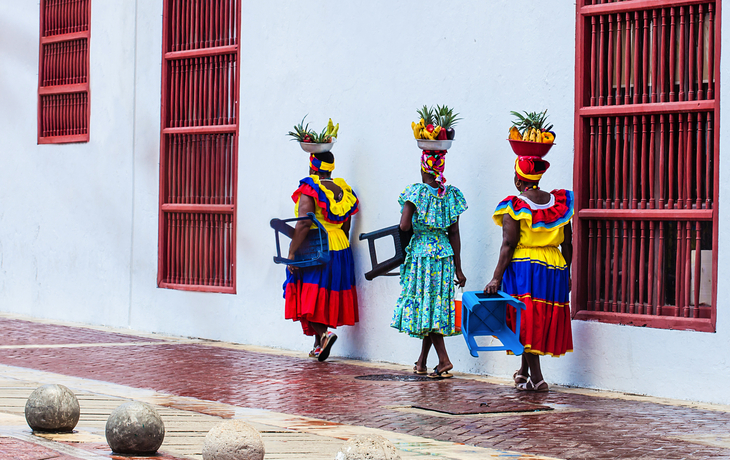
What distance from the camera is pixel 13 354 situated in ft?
34.2

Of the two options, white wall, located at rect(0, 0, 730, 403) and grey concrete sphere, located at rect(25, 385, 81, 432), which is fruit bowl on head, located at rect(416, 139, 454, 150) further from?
grey concrete sphere, located at rect(25, 385, 81, 432)

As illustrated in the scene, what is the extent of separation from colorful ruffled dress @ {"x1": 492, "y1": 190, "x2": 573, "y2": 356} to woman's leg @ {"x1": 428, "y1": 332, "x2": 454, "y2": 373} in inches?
39.9

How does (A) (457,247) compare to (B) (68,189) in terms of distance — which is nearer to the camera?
(A) (457,247)

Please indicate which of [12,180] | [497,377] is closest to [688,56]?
[497,377]

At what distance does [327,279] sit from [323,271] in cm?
9

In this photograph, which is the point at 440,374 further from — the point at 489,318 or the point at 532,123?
the point at 532,123

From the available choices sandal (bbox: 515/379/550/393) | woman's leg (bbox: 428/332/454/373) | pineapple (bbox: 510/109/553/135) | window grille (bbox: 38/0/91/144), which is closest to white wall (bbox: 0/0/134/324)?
window grille (bbox: 38/0/91/144)

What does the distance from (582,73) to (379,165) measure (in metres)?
2.41

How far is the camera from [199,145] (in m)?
12.7

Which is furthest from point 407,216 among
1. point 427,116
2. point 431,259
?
point 427,116

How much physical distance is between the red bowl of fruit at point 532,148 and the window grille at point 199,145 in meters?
4.48

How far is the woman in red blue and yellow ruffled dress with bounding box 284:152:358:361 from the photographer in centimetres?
1045

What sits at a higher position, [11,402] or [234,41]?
[234,41]

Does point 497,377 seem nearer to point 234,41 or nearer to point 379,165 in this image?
point 379,165
